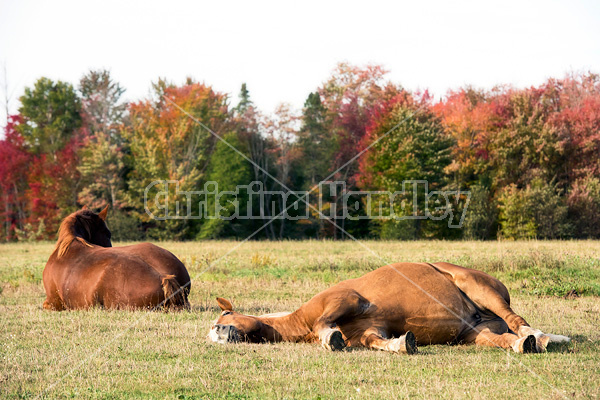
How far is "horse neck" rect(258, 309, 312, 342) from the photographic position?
6.56m

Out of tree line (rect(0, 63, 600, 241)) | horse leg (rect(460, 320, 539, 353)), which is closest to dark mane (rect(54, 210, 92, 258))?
horse leg (rect(460, 320, 539, 353))

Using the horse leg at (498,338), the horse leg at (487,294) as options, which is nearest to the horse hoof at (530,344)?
the horse leg at (498,338)

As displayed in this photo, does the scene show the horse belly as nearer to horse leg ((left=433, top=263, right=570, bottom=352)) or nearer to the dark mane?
horse leg ((left=433, top=263, right=570, bottom=352))

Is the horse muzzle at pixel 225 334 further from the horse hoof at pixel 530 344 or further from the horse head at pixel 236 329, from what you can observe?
the horse hoof at pixel 530 344

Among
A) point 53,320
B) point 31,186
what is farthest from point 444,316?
point 31,186

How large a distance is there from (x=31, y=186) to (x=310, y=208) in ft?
65.3

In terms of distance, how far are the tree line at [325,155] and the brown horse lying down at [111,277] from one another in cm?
2746

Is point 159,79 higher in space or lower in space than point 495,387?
higher

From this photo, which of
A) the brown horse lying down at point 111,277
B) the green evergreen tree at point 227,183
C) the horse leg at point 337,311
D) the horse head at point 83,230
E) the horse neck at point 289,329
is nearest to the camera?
the horse leg at point 337,311

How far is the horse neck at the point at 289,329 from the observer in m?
6.56

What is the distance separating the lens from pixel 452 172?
3894 centimetres

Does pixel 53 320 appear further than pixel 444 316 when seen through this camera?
Yes

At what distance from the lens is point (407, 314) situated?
6.22 m

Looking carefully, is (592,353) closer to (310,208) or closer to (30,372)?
(30,372)
